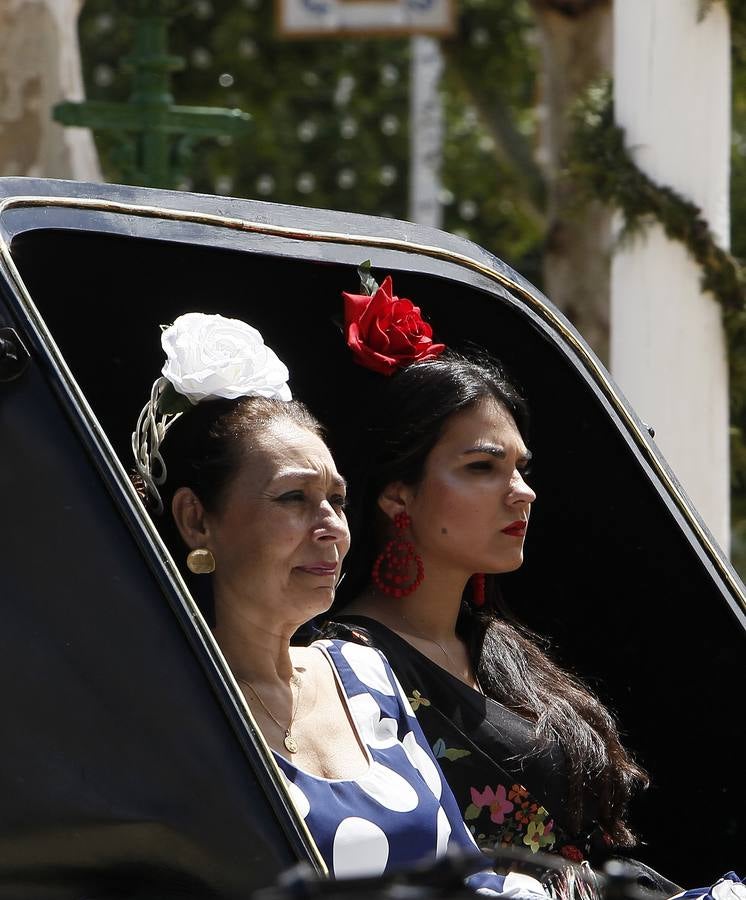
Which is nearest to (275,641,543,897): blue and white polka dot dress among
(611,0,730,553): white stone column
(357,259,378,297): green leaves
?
(357,259,378,297): green leaves

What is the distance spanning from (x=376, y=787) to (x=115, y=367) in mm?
876

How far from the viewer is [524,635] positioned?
284 cm

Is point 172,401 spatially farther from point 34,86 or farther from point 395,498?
point 34,86

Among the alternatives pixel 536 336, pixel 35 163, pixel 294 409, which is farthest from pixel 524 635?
pixel 35 163

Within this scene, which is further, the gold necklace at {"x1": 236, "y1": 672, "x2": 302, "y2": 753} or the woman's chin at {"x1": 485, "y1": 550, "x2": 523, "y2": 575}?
the woman's chin at {"x1": 485, "y1": 550, "x2": 523, "y2": 575}

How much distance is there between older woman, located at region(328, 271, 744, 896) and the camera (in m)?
2.52

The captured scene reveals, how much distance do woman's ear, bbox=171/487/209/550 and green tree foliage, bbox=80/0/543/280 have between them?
9.23 m

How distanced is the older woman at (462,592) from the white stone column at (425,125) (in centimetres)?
777

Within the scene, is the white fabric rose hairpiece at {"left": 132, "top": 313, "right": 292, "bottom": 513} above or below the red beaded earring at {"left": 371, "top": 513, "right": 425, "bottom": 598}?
above

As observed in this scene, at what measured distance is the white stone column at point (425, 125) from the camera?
10172mm

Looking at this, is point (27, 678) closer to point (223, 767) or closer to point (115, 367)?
point (223, 767)

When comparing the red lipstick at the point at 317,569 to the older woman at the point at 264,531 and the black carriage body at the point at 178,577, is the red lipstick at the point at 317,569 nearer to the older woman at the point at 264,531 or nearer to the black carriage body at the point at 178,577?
the older woman at the point at 264,531

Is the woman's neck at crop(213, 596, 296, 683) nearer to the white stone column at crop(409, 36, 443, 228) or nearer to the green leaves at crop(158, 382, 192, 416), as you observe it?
the green leaves at crop(158, 382, 192, 416)

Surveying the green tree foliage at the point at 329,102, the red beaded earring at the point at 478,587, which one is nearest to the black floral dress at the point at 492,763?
the red beaded earring at the point at 478,587
